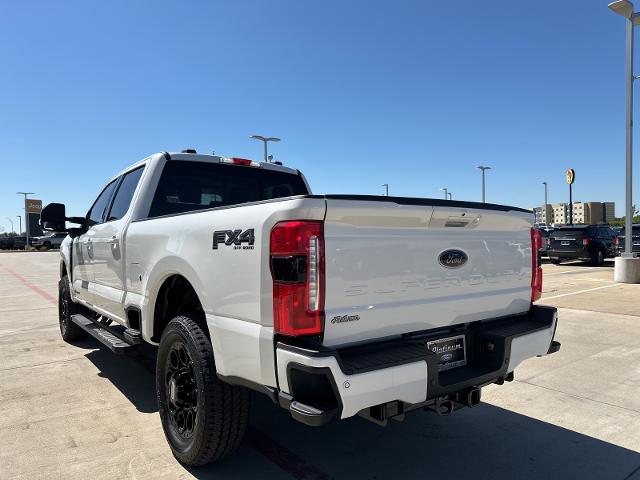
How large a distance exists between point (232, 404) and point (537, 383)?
3.27m

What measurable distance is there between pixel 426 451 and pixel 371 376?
146 centimetres

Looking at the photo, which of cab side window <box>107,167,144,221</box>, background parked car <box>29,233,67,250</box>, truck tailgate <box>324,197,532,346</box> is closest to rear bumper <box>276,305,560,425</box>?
truck tailgate <box>324,197,532,346</box>

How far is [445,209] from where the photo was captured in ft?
8.89

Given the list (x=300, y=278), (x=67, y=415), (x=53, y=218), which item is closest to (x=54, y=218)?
(x=53, y=218)

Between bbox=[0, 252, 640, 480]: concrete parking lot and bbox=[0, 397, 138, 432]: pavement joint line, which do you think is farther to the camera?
bbox=[0, 397, 138, 432]: pavement joint line

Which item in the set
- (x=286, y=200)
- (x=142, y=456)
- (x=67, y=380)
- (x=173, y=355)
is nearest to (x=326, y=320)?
(x=286, y=200)

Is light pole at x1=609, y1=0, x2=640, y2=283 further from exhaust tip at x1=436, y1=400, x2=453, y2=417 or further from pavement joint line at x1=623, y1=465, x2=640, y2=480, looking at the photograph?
exhaust tip at x1=436, y1=400, x2=453, y2=417

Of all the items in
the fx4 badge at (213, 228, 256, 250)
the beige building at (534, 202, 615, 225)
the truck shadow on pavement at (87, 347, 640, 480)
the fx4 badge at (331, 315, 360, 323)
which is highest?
the beige building at (534, 202, 615, 225)

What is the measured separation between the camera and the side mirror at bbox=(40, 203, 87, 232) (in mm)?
5121

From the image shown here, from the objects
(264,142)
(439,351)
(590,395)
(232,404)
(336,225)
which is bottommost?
(590,395)

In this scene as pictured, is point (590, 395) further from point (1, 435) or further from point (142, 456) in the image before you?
point (1, 435)

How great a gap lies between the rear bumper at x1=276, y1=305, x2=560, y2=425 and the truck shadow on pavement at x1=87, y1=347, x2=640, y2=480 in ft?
Answer: 2.24

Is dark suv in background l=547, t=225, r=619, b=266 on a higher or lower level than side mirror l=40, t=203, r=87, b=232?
lower

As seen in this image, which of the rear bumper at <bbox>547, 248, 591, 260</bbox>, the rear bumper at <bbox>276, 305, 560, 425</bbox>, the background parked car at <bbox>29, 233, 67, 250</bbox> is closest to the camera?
the rear bumper at <bbox>276, 305, 560, 425</bbox>
